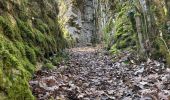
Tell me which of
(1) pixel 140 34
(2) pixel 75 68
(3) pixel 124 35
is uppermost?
(1) pixel 140 34

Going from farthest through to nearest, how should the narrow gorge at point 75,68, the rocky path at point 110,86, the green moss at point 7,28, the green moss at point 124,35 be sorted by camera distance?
the green moss at point 124,35 → the green moss at point 7,28 → the rocky path at point 110,86 → the narrow gorge at point 75,68

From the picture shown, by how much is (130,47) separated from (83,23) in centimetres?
1800

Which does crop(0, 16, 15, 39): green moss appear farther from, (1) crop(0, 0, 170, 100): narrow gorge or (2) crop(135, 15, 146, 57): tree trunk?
(2) crop(135, 15, 146, 57): tree trunk

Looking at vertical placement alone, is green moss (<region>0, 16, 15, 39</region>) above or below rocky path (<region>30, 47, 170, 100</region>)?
above

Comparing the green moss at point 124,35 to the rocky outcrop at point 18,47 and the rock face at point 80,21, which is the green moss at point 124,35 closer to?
the rocky outcrop at point 18,47

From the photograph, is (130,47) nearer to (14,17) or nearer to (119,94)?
(14,17)

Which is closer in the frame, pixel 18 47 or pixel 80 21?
pixel 18 47

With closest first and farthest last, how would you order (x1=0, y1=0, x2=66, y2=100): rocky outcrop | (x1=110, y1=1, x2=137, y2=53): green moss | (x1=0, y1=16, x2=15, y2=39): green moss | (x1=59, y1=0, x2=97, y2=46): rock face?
(x1=0, y1=0, x2=66, y2=100): rocky outcrop
(x1=0, y1=16, x2=15, y2=39): green moss
(x1=110, y1=1, x2=137, y2=53): green moss
(x1=59, y1=0, x2=97, y2=46): rock face

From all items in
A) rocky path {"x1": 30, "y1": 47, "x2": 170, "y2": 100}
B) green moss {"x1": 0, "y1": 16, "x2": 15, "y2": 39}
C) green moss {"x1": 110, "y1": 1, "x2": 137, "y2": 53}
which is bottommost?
rocky path {"x1": 30, "y1": 47, "x2": 170, "y2": 100}

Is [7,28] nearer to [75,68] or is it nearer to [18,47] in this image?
[18,47]

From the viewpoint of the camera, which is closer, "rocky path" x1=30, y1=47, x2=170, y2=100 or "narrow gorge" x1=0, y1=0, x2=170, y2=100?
"narrow gorge" x1=0, y1=0, x2=170, y2=100

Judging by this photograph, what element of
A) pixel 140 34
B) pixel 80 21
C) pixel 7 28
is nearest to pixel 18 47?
pixel 7 28

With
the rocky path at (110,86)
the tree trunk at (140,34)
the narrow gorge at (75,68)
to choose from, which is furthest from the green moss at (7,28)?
the tree trunk at (140,34)

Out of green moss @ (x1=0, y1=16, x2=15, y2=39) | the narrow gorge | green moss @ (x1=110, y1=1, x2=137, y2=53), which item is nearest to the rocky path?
the narrow gorge
